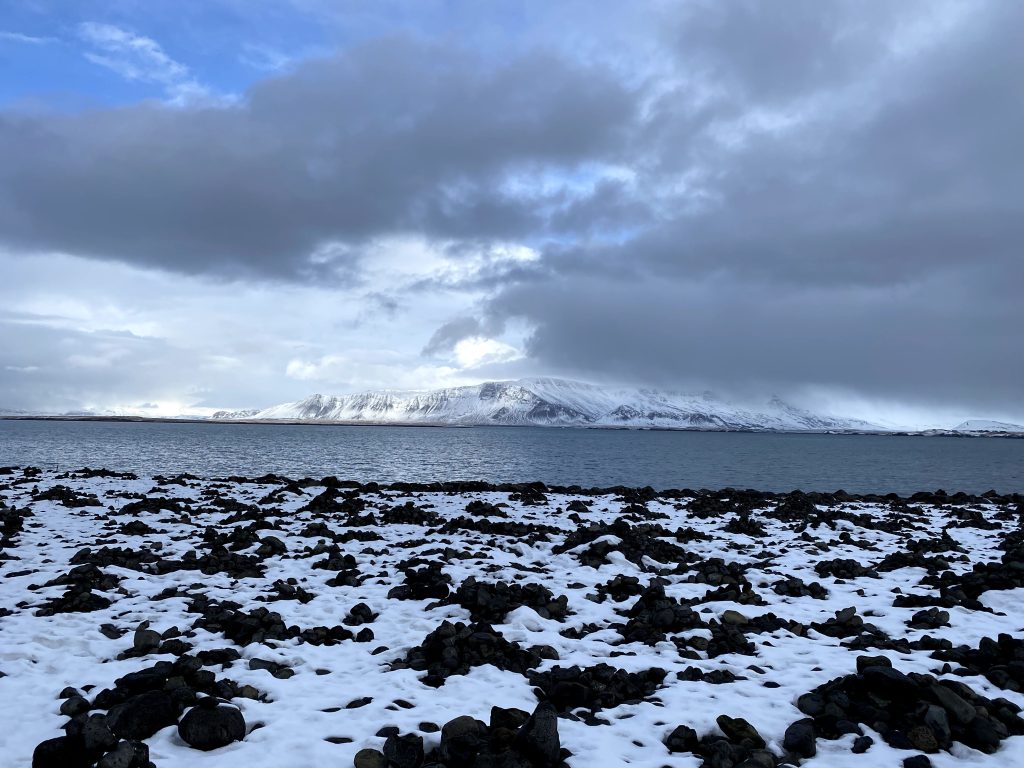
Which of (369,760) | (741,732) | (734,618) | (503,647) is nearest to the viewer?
(369,760)

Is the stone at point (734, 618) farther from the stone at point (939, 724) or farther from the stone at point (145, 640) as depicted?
the stone at point (145, 640)

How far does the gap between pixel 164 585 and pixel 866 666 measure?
632 inches

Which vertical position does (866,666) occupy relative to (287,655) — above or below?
above

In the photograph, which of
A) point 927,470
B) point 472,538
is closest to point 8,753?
point 472,538

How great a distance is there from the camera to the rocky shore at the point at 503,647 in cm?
828

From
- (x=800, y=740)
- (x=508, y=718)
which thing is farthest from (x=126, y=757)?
(x=800, y=740)

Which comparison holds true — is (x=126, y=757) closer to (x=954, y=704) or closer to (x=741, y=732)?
(x=741, y=732)

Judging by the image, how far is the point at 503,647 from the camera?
12.1m

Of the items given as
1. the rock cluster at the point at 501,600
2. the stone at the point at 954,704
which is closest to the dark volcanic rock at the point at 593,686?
the rock cluster at the point at 501,600

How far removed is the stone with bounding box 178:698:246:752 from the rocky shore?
3 cm

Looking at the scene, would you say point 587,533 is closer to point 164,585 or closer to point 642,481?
point 164,585

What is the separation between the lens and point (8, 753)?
7.84 metres

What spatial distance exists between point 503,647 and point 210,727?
540 centimetres

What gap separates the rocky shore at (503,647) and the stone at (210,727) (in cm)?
3
